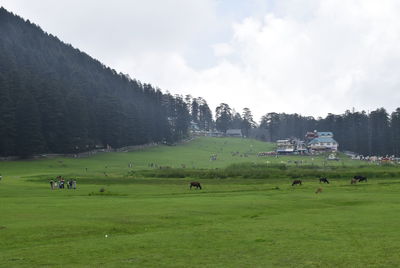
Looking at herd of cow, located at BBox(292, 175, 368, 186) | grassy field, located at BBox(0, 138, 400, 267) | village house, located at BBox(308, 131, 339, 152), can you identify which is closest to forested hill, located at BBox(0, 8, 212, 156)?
village house, located at BBox(308, 131, 339, 152)

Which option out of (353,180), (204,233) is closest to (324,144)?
(353,180)

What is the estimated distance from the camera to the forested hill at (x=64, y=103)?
3765 inches

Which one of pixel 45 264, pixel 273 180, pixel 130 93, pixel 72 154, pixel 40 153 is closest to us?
pixel 45 264

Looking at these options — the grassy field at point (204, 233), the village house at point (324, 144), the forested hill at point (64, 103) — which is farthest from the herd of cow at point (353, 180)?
the village house at point (324, 144)

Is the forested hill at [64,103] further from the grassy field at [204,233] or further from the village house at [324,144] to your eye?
the grassy field at [204,233]

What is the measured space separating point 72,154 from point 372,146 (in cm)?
10440

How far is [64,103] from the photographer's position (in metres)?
110

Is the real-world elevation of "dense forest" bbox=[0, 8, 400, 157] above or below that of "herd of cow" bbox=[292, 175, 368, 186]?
→ above

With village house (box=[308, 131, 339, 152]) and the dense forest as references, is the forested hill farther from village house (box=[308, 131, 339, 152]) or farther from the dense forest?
village house (box=[308, 131, 339, 152])

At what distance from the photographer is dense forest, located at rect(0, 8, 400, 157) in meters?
96.6

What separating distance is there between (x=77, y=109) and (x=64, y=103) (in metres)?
3.64

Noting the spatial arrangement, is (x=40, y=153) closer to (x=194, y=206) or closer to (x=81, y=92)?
(x=81, y=92)

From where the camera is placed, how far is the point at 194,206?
3102 cm

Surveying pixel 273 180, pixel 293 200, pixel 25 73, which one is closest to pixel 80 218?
pixel 293 200
